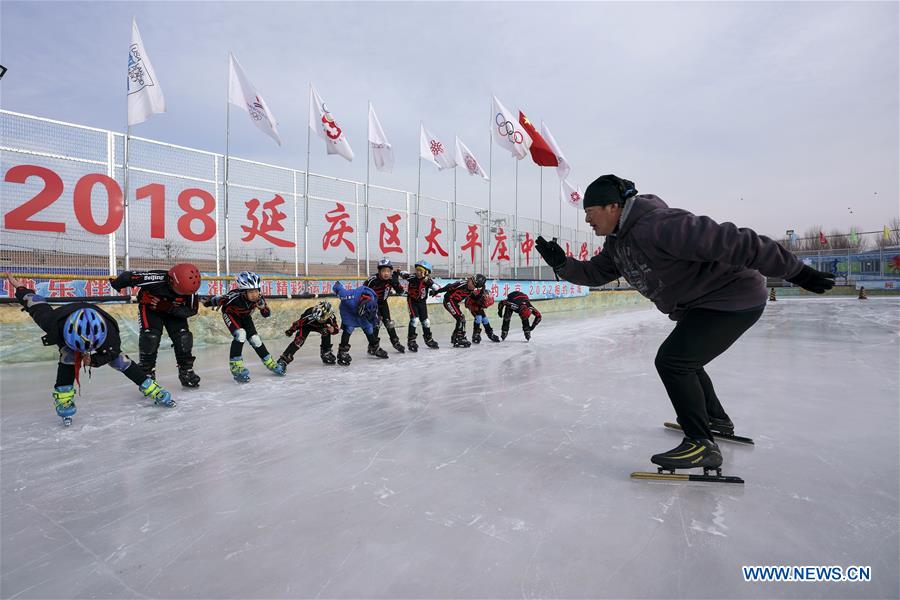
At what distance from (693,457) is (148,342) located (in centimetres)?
478

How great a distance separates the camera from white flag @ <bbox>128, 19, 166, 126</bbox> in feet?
26.6

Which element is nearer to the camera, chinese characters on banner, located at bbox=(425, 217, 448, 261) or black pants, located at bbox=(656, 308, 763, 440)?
black pants, located at bbox=(656, 308, 763, 440)

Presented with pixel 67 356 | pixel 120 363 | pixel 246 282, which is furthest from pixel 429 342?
pixel 67 356

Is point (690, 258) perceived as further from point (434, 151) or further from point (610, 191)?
point (434, 151)

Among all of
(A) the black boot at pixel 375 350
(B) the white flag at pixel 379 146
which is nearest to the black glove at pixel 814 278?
(A) the black boot at pixel 375 350

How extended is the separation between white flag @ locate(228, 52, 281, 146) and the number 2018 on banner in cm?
282

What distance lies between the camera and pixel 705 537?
1790 mm

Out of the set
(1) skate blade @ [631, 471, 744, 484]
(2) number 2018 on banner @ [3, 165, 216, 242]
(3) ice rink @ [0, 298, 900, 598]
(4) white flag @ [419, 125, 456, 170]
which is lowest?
(3) ice rink @ [0, 298, 900, 598]

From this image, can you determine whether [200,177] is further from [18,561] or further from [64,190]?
[18,561]

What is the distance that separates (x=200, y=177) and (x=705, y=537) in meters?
9.55

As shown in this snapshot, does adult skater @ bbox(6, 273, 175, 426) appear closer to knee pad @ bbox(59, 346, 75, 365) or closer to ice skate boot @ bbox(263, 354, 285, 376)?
knee pad @ bbox(59, 346, 75, 365)

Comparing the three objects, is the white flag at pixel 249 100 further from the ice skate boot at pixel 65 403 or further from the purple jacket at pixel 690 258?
the purple jacket at pixel 690 258

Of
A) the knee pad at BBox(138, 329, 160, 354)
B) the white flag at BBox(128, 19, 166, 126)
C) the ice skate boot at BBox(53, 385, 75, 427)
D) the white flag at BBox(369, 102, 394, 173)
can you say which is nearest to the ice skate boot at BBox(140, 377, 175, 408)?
the ice skate boot at BBox(53, 385, 75, 427)

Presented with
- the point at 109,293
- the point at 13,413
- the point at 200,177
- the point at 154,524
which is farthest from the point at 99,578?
the point at 200,177
